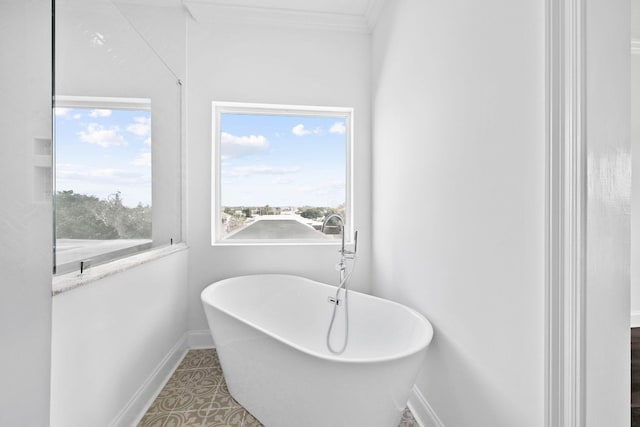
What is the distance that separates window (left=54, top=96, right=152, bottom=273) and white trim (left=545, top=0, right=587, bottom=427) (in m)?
1.58

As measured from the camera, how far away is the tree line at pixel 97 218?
3.82 ft

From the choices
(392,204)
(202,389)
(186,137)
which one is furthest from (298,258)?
(186,137)

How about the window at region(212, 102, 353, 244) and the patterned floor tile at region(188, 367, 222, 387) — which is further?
the window at region(212, 102, 353, 244)

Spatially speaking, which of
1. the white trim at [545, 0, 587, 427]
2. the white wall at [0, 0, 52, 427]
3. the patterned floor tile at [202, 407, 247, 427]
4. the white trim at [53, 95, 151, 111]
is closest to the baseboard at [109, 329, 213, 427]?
the patterned floor tile at [202, 407, 247, 427]

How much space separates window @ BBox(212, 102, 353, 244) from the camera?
2.52 metres

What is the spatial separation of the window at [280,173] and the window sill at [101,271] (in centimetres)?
70

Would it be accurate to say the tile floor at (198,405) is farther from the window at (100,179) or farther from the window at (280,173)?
the window at (280,173)

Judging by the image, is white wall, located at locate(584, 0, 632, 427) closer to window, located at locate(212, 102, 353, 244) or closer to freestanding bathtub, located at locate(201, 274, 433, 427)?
freestanding bathtub, located at locate(201, 274, 433, 427)

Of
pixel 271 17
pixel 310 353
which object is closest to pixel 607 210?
pixel 310 353

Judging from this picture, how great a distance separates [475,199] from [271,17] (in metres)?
2.10

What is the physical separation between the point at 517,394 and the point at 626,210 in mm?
617

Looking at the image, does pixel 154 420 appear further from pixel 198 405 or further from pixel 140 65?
pixel 140 65

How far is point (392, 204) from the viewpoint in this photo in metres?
2.02

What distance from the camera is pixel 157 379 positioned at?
5.90 ft
